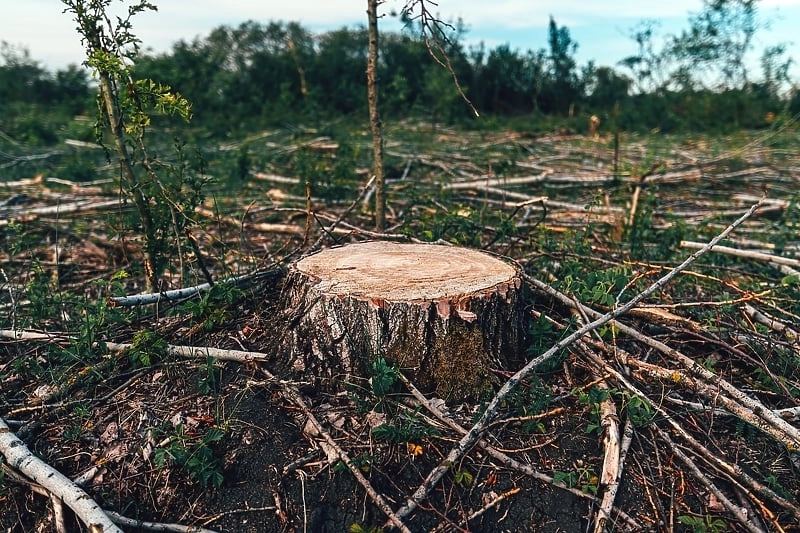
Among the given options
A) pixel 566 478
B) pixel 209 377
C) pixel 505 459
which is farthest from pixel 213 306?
pixel 566 478

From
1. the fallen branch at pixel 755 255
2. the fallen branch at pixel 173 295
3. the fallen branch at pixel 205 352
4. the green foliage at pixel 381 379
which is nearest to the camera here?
the green foliage at pixel 381 379

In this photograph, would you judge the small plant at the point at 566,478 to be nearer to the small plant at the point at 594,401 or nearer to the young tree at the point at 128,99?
the small plant at the point at 594,401

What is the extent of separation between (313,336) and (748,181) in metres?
8.42

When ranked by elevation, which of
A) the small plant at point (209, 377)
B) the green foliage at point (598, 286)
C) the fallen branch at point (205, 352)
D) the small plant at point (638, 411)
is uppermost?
the green foliage at point (598, 286)

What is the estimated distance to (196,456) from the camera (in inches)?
90.2

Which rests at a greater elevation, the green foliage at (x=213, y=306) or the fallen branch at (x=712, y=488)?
the green foliage at (x=213, y=306)

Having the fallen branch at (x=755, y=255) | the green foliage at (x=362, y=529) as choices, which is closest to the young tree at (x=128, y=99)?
the green foliage at (x=362, y=529)

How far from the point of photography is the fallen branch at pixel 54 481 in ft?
6.83

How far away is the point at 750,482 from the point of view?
7.54ft

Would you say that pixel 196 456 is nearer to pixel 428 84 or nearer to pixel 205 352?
pixel 205 352

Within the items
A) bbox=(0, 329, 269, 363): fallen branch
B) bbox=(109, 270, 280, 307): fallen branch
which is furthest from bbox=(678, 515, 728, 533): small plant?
bbox=(109, 270, 280, 307): fallen branch

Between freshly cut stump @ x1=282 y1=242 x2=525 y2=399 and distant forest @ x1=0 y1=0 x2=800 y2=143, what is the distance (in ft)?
38.3

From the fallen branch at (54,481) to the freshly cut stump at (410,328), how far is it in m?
0.94

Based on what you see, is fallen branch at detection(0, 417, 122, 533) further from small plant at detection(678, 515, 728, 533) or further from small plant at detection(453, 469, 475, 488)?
small plant at detection(678, 515, 728, 533)
